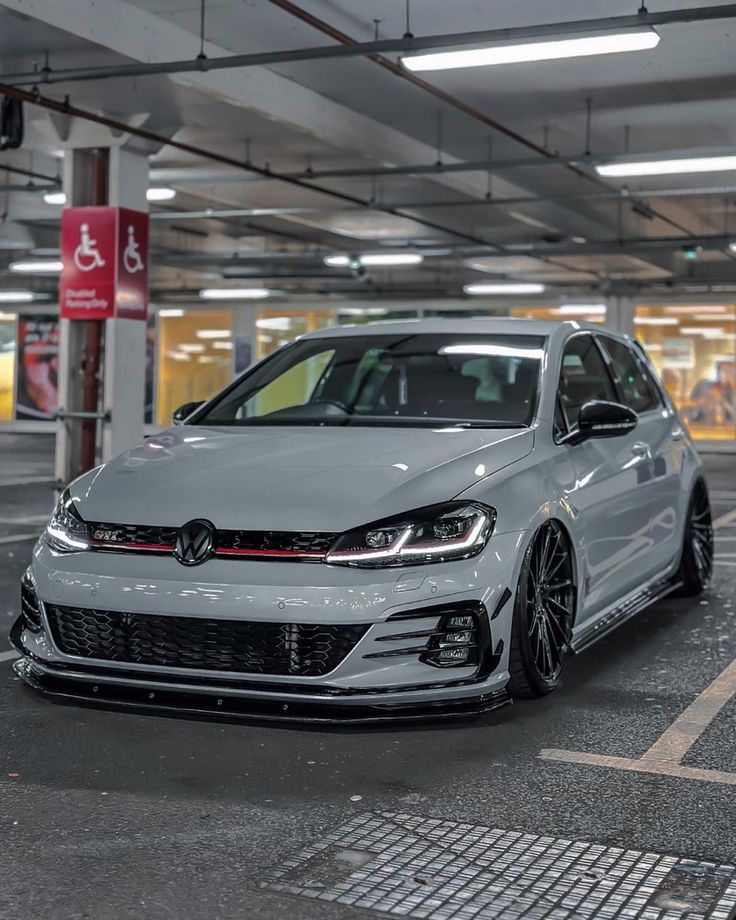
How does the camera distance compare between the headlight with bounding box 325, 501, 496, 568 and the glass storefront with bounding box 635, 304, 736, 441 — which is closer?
the headlight with bounding box 325, 501, 496, 568

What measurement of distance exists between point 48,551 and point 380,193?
15583mm

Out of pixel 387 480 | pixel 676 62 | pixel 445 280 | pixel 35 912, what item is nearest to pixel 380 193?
pixel 676 62

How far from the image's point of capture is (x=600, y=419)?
17.1 ft

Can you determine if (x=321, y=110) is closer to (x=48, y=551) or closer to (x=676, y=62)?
(x=676, y=62)

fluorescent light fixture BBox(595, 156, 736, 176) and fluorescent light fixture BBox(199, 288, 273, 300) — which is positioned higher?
fluorescent light fixture BBox(595, 156, 736, 176)

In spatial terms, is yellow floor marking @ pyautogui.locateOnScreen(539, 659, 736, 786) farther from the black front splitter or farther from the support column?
the support column

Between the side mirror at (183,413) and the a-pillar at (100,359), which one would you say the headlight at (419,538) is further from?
the a-pillar at (100,359)

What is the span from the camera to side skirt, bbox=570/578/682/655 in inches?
200

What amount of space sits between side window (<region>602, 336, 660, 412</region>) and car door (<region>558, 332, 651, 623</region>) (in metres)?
0.14

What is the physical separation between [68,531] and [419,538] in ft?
4.18

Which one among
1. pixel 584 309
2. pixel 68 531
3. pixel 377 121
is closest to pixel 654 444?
pixel 68 531

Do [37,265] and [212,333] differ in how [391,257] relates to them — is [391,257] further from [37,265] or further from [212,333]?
[212,333]

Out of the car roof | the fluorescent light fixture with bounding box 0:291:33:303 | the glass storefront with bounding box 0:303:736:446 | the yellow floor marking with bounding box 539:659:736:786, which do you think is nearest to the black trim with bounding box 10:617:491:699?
the yellow floor marking with bounding box 539:659:736:786

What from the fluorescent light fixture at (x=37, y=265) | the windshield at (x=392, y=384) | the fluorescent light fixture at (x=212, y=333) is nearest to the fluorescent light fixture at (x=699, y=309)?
the fluorescent light fixture at (x=212, y=333)
